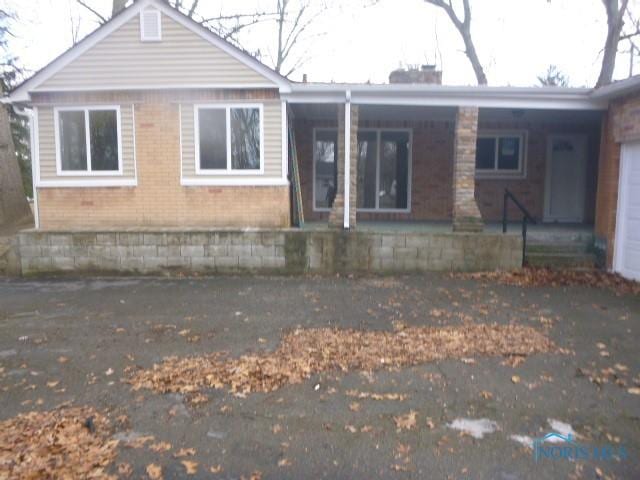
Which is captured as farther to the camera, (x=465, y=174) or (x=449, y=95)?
(x=465, y=174)

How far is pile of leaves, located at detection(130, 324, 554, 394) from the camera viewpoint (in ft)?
15.5

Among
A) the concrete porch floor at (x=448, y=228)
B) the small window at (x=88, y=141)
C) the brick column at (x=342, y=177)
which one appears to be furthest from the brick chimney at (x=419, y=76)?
the small window at (x=88, y=141)

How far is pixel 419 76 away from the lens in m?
12.6

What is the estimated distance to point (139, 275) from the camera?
1027cm

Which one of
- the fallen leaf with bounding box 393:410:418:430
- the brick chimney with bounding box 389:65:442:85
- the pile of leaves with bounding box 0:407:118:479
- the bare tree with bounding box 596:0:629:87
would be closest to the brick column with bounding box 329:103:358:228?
the brick chimney with bounding box 389:65:442:85

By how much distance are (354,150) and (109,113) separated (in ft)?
17.2

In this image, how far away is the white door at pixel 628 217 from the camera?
9109mm

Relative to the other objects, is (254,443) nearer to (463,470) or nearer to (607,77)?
(463,470)

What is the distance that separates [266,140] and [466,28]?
15448mm

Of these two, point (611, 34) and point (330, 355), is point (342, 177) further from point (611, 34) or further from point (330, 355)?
point (611, 34)

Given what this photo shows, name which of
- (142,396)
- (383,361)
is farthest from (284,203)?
(142,396)

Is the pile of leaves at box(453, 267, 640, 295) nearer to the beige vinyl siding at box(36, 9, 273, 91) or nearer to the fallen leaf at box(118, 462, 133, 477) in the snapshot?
the beige vinyl siding at box(36, 9, 273, 91)

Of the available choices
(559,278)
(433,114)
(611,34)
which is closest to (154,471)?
(559,278)

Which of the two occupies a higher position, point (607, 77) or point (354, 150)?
point (607, 77)
